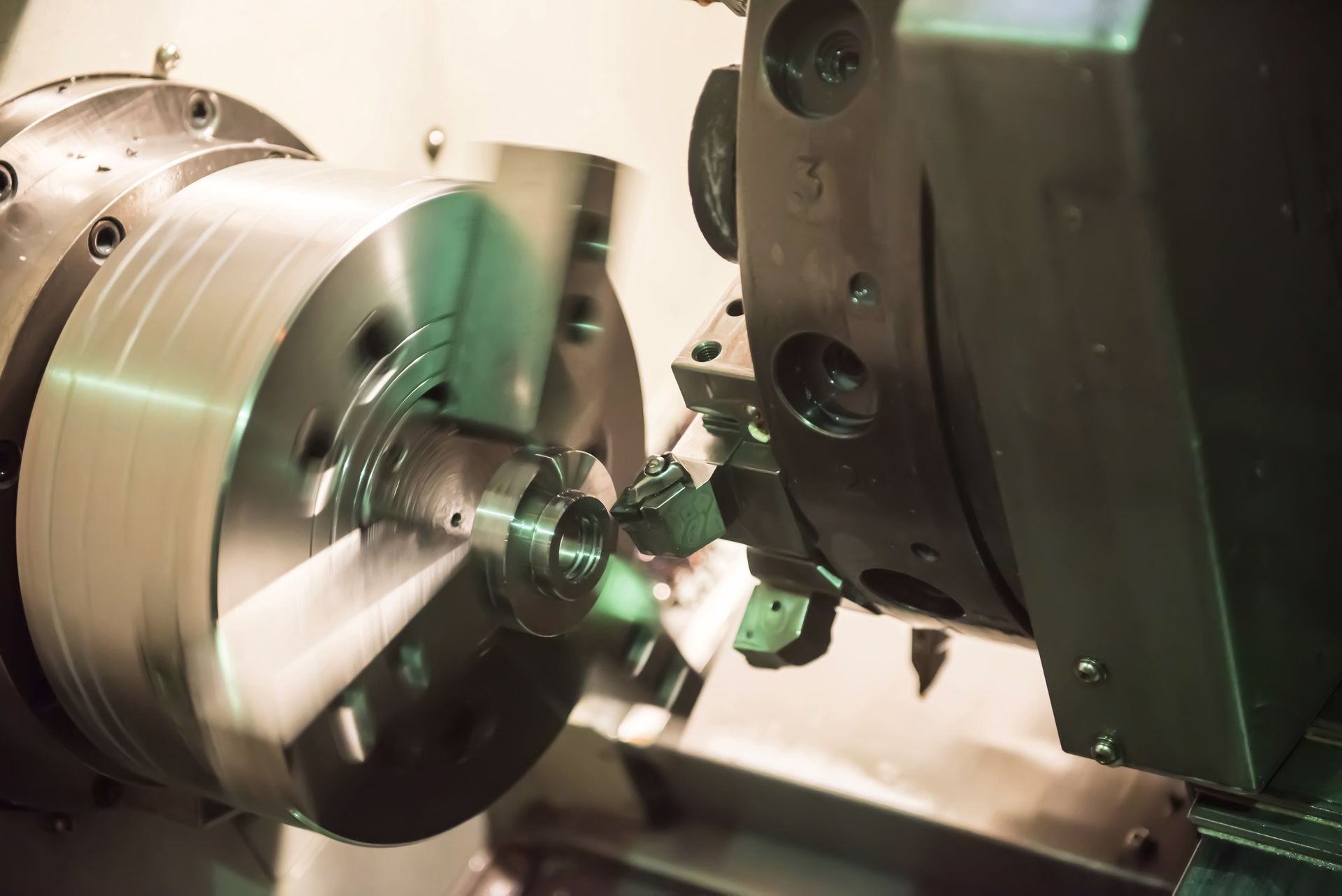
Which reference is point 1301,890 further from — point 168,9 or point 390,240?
point 168,9

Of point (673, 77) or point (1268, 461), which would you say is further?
point (673, 77)

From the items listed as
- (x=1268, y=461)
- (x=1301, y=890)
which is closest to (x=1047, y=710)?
(x=1301, y=890)

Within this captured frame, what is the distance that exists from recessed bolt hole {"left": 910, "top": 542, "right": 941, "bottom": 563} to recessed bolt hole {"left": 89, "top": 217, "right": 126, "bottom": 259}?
48cm

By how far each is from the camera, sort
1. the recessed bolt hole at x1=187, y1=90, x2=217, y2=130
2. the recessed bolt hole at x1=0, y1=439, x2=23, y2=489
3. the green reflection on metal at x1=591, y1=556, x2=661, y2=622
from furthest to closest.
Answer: the green reflection on metal at x1=591, y1=556, x2=661, y2=622
the recessed bolt hole at x1=187, y1=90, x2=217, y2=130
the recessed bolt hole at x1=0, y1=439, x2=23, y2=489

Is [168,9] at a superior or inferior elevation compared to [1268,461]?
superior

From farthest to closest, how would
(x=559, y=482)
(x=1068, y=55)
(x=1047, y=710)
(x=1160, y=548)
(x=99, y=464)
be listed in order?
(x=1047, y=710) → (x=559, y=482) → (x=99, y=464) → (x=1160, y=548) → (x=1068, y=55)

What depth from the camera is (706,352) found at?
703mm

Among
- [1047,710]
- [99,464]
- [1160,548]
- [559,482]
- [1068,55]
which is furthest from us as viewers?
[1047,710]

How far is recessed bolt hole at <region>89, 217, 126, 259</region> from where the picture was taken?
0.71m

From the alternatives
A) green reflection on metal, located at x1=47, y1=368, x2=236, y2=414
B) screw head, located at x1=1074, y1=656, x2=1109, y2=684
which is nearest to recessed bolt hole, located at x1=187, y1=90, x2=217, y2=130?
green reflection on metal, located at x1=47, y1=368, x2=236, y2=414

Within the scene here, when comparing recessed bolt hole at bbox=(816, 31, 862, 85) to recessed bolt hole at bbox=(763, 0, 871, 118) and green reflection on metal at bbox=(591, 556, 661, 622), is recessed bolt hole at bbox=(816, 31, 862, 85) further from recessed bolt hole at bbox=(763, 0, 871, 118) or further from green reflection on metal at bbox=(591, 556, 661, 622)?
green reflection on metal at bbox=(591, 556, 661, 622)

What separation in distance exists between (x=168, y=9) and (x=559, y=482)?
43cm

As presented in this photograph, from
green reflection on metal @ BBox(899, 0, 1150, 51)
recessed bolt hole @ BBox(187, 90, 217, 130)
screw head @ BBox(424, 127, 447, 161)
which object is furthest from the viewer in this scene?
screw head @ BBox(424, 127, 447, 161)

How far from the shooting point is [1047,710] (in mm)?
985
